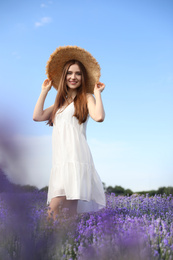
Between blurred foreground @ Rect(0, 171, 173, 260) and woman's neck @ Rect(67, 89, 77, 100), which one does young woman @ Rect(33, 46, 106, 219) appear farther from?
blurred foreground @ Rect(0, 171, 173, 260)

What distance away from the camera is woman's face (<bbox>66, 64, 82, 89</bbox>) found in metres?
3.25

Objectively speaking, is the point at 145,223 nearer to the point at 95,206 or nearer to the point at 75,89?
the point at 95,206

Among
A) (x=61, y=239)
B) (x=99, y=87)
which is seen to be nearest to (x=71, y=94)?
(x=99, y=87)

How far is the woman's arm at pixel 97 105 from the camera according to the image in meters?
2.92

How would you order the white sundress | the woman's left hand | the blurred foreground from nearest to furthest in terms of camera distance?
the blurred foreground < the white sundress < the woman's left hand

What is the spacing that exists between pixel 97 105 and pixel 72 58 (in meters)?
0.79

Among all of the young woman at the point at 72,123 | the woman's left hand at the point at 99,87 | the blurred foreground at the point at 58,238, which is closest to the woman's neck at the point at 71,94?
the young woman at the point at 72,123

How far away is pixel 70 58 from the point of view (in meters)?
3.37

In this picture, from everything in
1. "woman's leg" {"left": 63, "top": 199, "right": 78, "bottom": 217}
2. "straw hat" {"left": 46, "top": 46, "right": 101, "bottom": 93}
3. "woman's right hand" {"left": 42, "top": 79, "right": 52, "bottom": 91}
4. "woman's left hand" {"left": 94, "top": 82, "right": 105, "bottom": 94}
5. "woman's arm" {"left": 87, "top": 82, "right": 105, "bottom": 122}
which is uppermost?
"straw hat" {"left": 46, "top": 46, "right": 101, "bottom": 93}

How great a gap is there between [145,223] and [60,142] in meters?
1.17

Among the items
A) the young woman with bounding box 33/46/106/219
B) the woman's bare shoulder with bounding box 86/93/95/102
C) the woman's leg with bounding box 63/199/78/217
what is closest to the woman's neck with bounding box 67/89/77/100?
the young woman with bounding box 33/46/106/219

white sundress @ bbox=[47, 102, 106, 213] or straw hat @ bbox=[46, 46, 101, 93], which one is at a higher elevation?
straw hat @ bbox=[46, 46, 101, 93]

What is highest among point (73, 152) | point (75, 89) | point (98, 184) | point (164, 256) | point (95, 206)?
point (75, 89)

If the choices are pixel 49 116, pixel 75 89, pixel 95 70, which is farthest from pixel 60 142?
pixel 95 70
